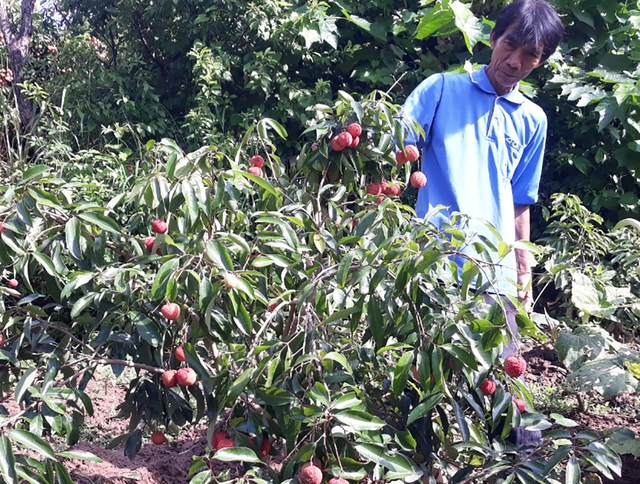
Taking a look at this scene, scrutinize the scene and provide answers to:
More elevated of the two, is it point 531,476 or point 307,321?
point 307,321

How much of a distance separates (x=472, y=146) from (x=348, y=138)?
549mm

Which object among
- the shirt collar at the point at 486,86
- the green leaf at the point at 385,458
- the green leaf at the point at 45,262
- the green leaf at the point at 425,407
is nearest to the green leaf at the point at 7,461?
the green leaf at the point at 45,262

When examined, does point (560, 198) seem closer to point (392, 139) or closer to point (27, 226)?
point (392, 139)

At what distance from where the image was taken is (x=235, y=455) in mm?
1510

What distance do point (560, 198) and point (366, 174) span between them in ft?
6.81

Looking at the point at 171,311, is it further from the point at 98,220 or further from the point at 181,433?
the point at 181,433

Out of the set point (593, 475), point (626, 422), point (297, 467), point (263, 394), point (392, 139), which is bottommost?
point (626, 422)

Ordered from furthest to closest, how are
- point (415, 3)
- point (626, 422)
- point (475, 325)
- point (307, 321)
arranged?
1. point (415, 3)
2. point (626, 422)
3. point (307, 321)
4. point (475, 325)

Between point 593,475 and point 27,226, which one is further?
point 593,475

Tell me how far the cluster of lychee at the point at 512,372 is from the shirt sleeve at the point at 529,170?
965mm

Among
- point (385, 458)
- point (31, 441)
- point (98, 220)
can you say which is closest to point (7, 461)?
point (31, 441)

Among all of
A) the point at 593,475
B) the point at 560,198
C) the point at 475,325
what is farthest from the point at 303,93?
the point at 475,325

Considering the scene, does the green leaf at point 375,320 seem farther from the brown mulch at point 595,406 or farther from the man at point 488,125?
the brown mulch at point 595,406

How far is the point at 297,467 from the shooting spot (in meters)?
1.68
